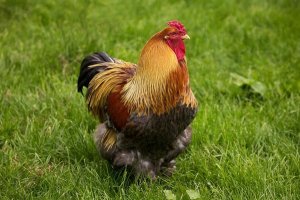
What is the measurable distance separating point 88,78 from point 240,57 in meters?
2.56

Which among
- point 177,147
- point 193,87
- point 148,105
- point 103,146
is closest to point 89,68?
point 103,146

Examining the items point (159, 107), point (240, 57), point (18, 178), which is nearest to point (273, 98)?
point (240, 57)

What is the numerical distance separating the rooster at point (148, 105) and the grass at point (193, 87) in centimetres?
24

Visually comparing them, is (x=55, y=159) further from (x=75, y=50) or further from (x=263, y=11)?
(x=263, y=11)

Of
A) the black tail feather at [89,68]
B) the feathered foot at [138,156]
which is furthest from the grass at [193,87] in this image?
the black tail feather at [89,68]

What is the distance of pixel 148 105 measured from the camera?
3.49 metres

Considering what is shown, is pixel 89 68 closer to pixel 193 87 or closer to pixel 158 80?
pixel 158 80

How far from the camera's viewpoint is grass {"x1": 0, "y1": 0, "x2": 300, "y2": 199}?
12.5ft

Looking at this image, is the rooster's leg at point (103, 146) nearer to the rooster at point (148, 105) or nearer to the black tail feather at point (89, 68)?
the rooster at point (148, 105)

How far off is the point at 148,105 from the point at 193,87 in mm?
1831

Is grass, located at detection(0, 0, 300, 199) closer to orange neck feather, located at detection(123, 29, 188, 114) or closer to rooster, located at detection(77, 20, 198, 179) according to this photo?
rooster, located at detection(77, 20, 198, 179)

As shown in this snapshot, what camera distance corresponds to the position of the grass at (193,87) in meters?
3.82

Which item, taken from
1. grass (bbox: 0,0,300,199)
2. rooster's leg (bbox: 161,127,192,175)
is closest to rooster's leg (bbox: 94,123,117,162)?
grass (bbox: 0,0,300,199)

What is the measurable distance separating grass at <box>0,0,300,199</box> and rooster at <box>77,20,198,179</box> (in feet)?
0.78
